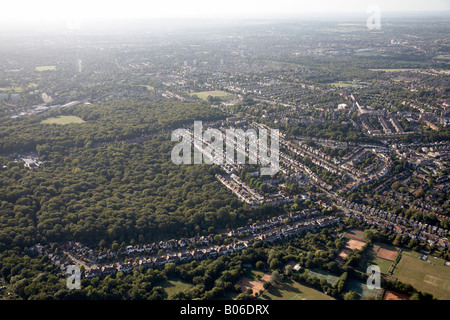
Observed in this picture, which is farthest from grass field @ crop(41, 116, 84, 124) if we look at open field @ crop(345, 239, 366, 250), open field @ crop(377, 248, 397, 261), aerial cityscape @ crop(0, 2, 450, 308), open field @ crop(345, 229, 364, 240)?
open field @ crop(377, 248, 397, 261)

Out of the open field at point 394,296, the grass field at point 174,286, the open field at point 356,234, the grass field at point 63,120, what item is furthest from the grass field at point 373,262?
the grass field at point 63,120

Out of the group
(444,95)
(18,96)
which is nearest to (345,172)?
(444,95)

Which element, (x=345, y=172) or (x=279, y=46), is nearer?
(x=345, y=172)

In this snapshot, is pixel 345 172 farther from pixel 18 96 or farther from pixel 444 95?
pixel 18 96

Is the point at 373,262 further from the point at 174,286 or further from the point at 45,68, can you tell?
the point at 45,68

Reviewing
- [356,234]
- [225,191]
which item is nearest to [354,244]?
[356,234]
